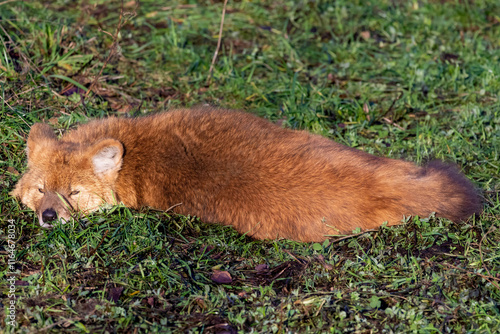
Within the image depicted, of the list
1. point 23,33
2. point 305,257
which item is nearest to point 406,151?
point 305,257

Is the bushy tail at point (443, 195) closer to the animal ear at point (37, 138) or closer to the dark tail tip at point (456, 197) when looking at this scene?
the dark tail tip at point (456, 197)

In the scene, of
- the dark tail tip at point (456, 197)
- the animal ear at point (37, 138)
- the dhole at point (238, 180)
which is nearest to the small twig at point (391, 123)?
the dhole at point (238, 180)

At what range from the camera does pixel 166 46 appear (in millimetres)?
7641

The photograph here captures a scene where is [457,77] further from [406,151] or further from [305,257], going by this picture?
[305,257]

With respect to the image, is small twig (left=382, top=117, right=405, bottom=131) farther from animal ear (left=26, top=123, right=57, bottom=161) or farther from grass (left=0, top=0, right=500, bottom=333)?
animal ear (left=26, top=123, right=57, bottom=161)

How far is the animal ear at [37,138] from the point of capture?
4848 mm

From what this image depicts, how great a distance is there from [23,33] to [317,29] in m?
4.35

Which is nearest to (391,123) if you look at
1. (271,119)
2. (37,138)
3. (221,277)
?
(271,119)

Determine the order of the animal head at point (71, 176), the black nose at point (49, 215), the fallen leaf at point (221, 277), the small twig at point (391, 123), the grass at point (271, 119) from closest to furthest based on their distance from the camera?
the grass at point (271, 119)
the fallen leaf at point (221, 277)
the black nose at point (49, 215)
the animal head at point (71, 176)
the small twig at point (391, 123)

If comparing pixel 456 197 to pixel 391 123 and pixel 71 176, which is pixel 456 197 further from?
pixel 71 176

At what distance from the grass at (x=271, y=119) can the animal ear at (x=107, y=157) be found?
0.36 meters

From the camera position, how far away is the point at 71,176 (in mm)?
4711

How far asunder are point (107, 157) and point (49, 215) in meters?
0.68

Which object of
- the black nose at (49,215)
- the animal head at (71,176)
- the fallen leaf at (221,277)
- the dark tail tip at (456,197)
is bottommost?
the black nose at (49,215)
